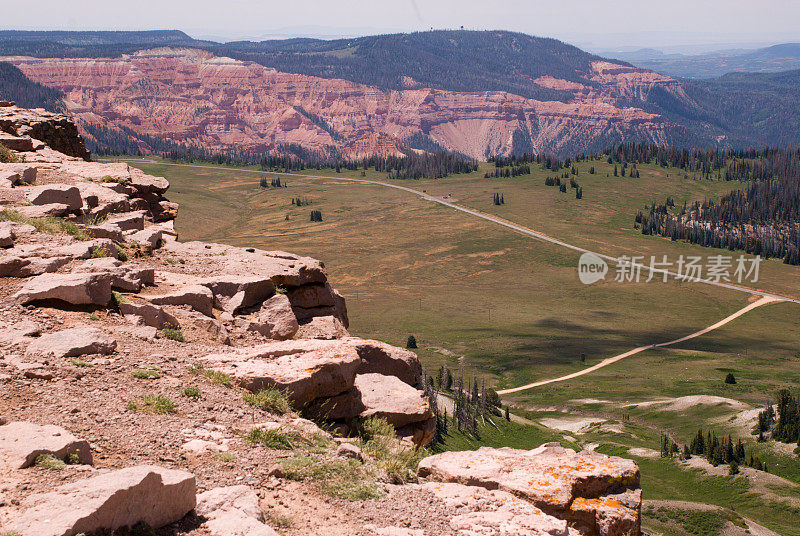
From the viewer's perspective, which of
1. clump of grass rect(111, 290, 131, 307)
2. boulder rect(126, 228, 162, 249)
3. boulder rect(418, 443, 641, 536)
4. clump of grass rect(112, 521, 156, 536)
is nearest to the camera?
clump of grass rect(112, 521, 156, 536)

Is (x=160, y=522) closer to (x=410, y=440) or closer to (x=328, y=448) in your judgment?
(x=328, y=448)

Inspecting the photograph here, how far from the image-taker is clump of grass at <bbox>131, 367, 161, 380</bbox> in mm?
18797

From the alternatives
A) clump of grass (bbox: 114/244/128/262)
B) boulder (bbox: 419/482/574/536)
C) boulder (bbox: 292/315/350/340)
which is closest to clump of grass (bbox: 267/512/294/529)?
boulder (bbox: 419/482/574/536)

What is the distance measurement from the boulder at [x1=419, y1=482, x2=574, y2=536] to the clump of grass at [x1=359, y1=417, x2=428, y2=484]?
39.1 inches

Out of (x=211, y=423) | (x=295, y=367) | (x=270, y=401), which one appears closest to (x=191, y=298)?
(x=295, y=367)

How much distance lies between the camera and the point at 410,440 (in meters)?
23.8

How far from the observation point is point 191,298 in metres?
25.8

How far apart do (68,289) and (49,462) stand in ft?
31.3

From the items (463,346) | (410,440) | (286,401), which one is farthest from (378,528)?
(463,346)

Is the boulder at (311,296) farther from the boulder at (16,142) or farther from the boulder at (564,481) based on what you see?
the boulder at (16,142)

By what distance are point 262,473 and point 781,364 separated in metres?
163

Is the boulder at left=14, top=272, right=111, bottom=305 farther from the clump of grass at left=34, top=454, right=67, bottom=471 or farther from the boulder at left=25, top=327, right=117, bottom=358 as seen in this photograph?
the clump of grass at left=34, top=454, right=67, bottom=471

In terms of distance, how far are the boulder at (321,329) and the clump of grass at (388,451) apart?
253 inches

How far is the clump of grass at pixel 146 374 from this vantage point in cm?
1880
